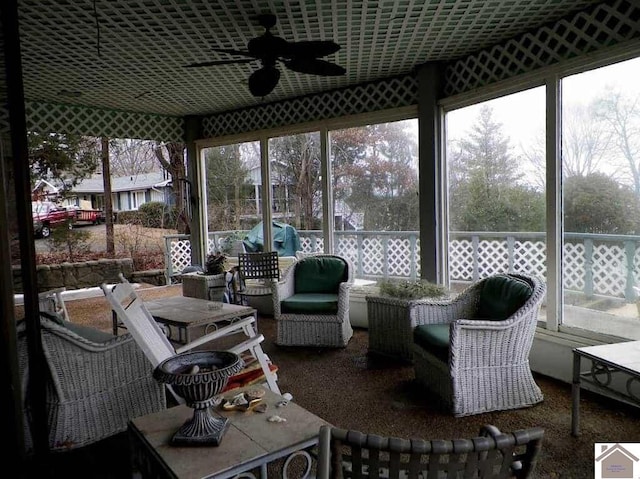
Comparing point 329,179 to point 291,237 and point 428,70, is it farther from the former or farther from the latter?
point 428,70

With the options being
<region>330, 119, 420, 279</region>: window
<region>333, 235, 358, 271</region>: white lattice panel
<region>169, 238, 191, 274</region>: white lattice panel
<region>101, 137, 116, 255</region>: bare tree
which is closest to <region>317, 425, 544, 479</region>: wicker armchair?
<region>330, 119, 420, 279</region>: window

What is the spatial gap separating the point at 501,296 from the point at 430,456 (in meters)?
2.40

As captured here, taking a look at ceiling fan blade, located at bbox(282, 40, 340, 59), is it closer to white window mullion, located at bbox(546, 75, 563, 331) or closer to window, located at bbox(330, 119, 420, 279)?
white window mullion, located at bbox(546, 75, 563, 331)

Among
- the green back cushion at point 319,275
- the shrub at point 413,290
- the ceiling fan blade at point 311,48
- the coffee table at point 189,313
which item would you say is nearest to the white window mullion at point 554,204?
the shrub at point 413,290

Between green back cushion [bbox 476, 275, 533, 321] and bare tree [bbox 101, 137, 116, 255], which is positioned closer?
green back cushion [bbox 476, 275, 533, 321]

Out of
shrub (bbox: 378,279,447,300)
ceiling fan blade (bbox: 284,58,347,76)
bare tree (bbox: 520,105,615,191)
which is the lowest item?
shrub (bbox: 378,279,447,300)

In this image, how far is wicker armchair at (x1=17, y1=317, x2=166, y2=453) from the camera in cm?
240

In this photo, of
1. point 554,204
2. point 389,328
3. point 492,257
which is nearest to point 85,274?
point 389,328

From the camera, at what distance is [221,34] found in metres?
3.60

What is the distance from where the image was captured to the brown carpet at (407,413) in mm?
2518

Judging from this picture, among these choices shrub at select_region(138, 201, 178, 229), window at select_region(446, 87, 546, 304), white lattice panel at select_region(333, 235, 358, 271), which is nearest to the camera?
window at select_region(446, 87, 546, 304)

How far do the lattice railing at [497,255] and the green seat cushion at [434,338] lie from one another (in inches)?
48.5

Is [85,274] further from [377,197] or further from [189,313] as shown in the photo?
[377,197]

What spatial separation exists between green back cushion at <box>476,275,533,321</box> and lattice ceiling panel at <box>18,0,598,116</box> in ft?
6.30
